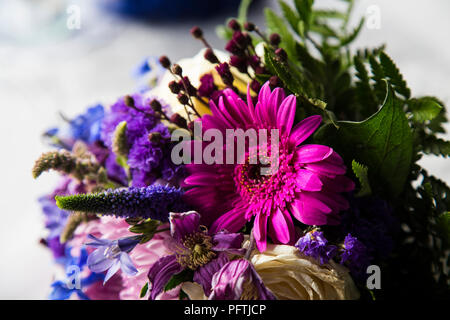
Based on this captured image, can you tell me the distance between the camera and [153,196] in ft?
0.99

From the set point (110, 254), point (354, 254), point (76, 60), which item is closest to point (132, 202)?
point (110, 254)

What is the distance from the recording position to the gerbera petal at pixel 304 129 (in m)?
0.29

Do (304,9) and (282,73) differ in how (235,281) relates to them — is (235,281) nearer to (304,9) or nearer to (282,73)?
(282,73)

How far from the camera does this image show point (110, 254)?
31 centimetres

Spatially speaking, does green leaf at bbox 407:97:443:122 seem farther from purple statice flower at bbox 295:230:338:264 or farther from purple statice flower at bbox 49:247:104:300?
purple statice flower at bbox 49:247:104:300

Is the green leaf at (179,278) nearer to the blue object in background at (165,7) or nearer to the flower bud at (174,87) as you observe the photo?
the flower bud at (174,87)

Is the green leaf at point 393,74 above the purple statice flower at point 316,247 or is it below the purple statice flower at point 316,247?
above

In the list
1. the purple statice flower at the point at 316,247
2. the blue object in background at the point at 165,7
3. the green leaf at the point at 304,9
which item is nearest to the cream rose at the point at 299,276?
the purple statice flower at the point at 316,247

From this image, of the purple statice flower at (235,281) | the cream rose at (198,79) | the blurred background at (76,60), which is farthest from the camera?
the blurred background at (76,60)

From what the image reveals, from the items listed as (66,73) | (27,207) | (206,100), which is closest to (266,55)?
(206,100)

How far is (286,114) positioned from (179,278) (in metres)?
0.13

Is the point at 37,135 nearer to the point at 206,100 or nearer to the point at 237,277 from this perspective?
the point at 206,100

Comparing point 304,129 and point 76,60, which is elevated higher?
point 76,60
